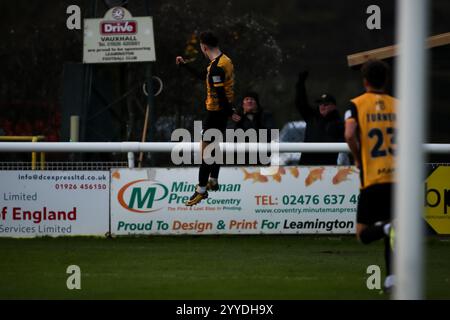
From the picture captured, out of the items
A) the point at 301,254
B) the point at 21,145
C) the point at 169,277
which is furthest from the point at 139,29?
the point at 169,277

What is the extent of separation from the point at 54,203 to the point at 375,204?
21.6 feet

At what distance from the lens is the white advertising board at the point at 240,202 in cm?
1552

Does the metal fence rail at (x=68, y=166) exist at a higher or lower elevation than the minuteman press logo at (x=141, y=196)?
higher

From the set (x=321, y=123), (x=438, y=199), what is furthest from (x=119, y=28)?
(x=438, y=199)

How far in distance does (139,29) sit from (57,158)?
292 centimetres

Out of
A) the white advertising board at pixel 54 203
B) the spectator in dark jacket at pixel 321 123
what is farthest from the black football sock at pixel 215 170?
the spectator in dark jacket at pixel 321 123

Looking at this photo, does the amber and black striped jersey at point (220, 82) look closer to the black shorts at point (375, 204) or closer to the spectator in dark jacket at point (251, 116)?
the spectator in dark jacket at point (251, 116)

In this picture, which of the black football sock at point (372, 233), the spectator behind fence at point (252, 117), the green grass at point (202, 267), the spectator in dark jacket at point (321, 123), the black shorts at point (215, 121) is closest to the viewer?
the black football sock at point (372, 233)

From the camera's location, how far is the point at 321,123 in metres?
16.2

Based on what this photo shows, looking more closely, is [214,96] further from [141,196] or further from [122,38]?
[122,38]

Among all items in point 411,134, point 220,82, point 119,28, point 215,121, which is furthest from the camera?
point 119,28

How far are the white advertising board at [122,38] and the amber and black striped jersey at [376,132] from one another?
9.09m

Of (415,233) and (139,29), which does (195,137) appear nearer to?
(139,29)

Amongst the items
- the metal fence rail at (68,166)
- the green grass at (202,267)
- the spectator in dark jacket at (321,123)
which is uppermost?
the spectator in dark jacket at (321,123)
